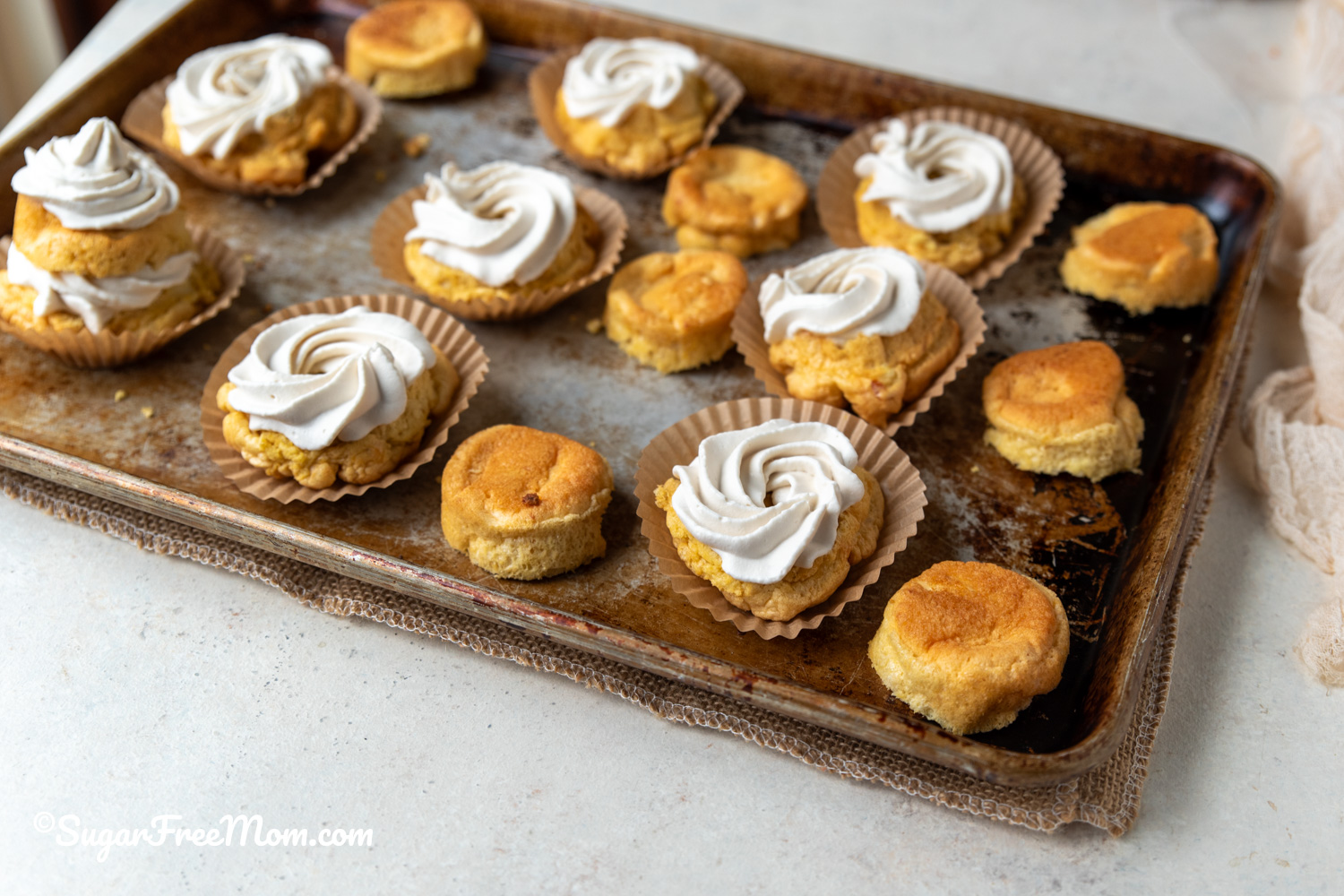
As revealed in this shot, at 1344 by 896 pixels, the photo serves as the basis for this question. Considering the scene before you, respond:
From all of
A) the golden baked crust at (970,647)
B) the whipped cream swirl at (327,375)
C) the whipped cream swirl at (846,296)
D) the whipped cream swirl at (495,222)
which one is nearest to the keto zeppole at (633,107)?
the whipped cream swirl at (495,222)

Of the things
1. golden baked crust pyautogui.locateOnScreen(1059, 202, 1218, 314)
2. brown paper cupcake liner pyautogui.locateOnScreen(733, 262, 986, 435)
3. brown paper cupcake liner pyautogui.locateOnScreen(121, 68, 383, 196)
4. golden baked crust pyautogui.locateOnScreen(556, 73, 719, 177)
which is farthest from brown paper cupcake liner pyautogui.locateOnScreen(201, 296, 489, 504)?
golden baked crust pyautogui.locateOnScreen(1059, 202, 1218, 314)

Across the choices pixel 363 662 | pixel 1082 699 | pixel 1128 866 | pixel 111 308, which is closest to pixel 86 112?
pixel 111 308

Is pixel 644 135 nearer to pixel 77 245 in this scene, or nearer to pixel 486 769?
pixel 77 245

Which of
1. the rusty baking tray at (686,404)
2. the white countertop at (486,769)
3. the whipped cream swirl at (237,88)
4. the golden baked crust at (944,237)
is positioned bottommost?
the white countertop at (486,769)

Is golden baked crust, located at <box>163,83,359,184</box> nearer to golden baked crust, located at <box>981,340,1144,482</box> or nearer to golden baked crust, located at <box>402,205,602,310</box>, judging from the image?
golden baked crust, located at <box>402,205,602,310</box>

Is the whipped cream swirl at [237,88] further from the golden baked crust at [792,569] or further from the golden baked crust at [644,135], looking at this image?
the golden baked crust at [792,569]

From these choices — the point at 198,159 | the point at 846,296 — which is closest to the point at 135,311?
the point at 198,159
